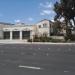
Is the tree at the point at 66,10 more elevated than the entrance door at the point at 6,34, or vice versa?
the tree at the point at 66,10

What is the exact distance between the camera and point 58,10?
70312 mm
